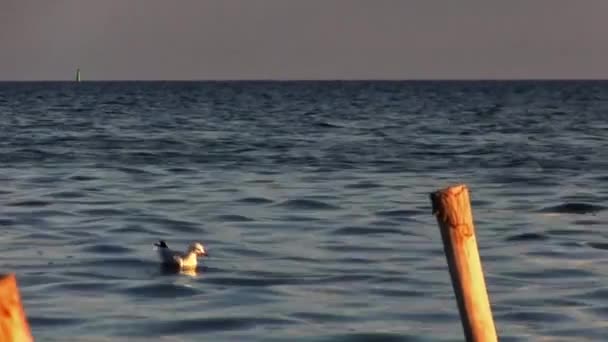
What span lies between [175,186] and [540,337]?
16.8 metres

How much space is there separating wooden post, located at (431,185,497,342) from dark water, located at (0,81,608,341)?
5219 mm

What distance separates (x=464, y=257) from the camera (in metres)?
8.42

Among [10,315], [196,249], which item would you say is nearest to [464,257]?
[10,315]

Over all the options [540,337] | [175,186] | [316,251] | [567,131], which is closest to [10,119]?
[567,131]

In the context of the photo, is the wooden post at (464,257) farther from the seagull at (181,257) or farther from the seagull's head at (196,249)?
the seagull's head at (196,249)

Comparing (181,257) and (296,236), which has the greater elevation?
(296,236)

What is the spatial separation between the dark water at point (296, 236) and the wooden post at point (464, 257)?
5.22 meters

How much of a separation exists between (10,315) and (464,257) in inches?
112

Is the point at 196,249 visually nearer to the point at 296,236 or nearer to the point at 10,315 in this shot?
the point at 296,236

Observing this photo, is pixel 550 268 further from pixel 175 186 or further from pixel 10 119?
pixel 10 119

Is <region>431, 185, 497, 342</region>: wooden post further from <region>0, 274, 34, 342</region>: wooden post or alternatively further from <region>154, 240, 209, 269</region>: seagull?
<region>154, 240, 209, 269</region>: seagull

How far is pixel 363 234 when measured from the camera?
21.7 metres

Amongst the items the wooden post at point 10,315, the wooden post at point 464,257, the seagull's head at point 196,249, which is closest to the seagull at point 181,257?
the seagull's head at point 196,249

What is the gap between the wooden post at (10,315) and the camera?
6.35 m
